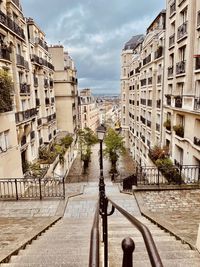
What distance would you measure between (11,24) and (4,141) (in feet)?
32.8

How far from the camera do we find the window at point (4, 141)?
12.6 metres

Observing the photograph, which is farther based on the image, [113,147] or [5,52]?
[113,147]

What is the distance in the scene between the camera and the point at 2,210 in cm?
999

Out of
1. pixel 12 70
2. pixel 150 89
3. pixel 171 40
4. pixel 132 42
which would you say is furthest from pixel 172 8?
pixel 132 42

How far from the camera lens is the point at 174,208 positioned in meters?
9.86

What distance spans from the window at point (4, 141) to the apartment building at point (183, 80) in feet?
39.0

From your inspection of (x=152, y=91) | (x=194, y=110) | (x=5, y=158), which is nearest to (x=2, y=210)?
(x=5, y=158)

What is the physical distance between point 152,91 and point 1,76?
16248mm

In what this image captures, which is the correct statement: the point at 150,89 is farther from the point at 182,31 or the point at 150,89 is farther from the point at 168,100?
the point at 182,31

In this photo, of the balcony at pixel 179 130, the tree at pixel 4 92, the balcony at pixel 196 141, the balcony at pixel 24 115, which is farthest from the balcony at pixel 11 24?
the balcony at pixel 196 141

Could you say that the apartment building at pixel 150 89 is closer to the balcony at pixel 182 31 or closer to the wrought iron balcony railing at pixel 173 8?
the wrought iron balcony railing at pixel 173 8

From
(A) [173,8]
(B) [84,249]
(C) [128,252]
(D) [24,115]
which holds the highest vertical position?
(A) [173,8]

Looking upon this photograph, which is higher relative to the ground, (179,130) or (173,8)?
(173,8)

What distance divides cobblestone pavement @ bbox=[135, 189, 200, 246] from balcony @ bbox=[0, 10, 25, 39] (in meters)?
15.3
